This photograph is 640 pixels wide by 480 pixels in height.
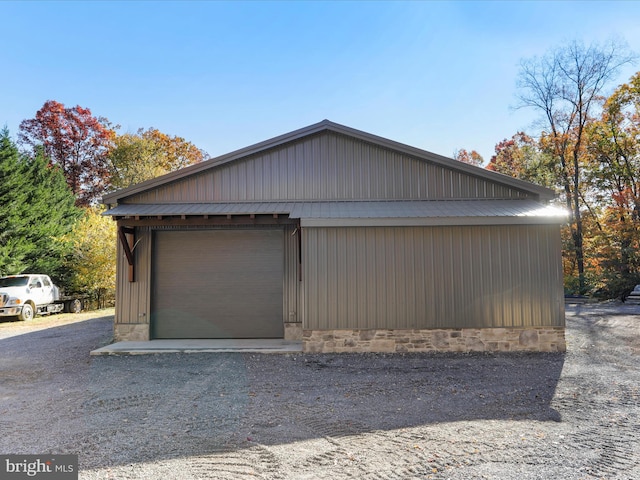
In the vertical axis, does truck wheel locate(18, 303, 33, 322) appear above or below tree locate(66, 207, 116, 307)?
below

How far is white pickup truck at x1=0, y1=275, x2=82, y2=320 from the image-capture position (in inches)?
560

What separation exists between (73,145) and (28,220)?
13827 mm

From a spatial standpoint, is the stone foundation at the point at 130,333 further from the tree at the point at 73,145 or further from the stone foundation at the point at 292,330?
the tree at the point at 73,145

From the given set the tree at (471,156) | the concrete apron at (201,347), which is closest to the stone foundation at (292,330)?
Result: the concrete apron at (201,347)

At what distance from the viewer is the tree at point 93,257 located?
18234mm

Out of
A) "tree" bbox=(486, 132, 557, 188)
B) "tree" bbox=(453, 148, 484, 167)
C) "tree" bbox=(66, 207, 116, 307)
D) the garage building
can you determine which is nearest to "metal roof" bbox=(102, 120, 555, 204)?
the garage building

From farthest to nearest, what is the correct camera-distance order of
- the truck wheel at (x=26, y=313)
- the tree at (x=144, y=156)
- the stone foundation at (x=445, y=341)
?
the tree at (x=144, y=156)
the truck wheel at (x=26, y=313)
the stone foundation at (x=445, y=341)

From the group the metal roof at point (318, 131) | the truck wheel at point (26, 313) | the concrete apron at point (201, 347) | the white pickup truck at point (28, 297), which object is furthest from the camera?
the truck wheel at point (26, 313)

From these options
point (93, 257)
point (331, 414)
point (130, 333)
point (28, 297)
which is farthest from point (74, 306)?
point (331, 414)

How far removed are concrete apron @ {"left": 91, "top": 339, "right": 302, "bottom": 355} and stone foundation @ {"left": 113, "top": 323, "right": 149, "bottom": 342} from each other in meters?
0.27

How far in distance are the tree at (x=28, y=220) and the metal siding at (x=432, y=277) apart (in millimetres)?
14880

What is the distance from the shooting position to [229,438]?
413 cm

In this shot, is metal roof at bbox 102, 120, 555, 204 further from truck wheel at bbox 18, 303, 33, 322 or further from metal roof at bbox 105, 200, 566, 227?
truck wheel at bbox 18, 303, 33, 322

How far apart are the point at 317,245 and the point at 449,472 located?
543 centimetres
